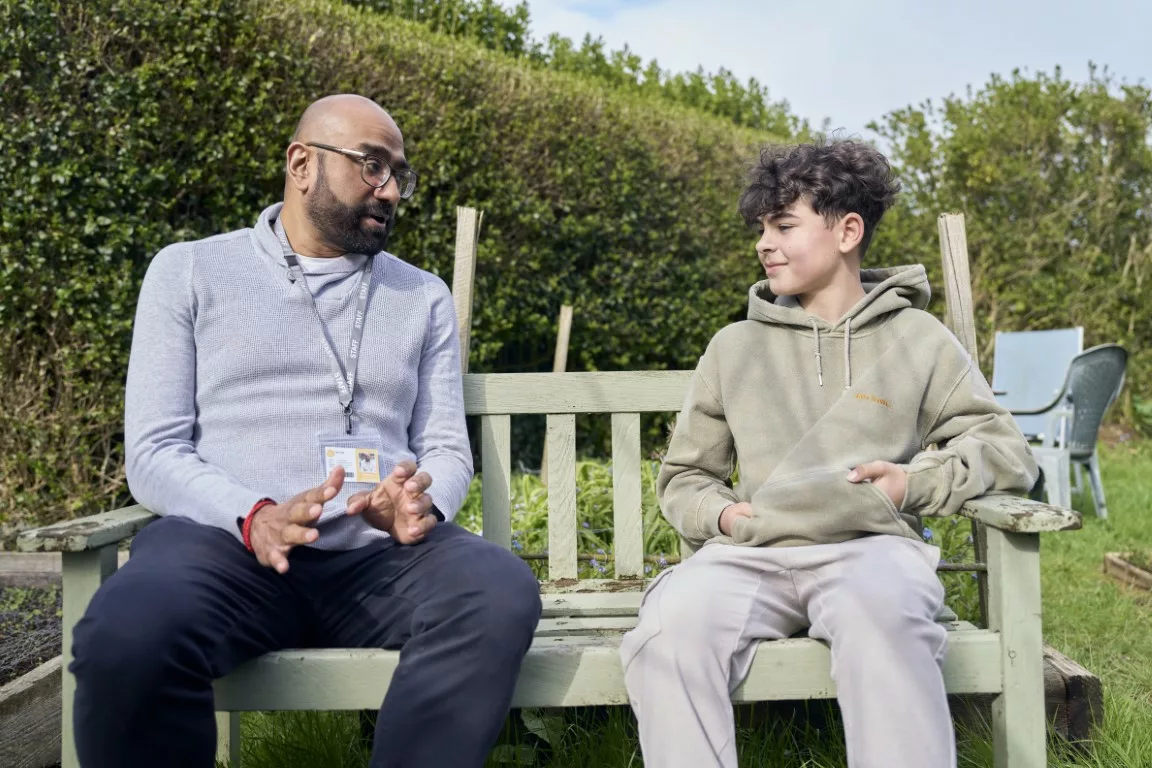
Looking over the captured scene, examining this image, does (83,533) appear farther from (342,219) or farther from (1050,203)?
(1050,203)

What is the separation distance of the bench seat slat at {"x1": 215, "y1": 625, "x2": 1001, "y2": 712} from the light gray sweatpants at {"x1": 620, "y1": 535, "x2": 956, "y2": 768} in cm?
5

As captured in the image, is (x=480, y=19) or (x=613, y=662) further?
(x=480, y=19)

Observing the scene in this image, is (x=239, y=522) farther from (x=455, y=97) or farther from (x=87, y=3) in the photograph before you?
A: (x=455, y=97)

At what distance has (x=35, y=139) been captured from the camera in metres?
4.61

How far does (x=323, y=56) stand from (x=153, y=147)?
109 centimetres

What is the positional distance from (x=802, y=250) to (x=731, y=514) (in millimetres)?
677

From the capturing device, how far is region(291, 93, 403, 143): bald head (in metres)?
2.62

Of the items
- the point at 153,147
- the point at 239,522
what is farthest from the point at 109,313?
the point at 239,522

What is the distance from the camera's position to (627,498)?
289 centimetres

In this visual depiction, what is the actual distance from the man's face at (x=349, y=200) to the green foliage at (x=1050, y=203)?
855 centimetres

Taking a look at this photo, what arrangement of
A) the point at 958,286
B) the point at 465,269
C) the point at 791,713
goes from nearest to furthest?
the point at 791,713 → the point at 958,286 → the point at 465,269

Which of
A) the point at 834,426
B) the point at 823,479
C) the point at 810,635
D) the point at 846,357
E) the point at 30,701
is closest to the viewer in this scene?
the point at 810,635

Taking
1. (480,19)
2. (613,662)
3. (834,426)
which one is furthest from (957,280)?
(480,19)

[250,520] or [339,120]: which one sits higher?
[339,120]
